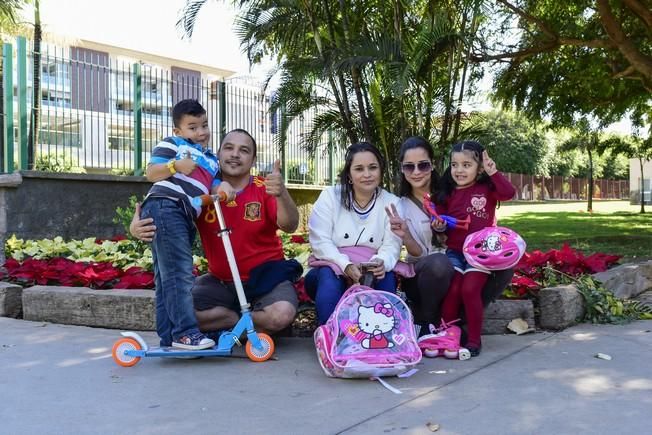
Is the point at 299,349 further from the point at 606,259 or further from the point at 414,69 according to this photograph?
the point at 414,69

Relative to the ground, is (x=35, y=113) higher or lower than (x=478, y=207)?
higher

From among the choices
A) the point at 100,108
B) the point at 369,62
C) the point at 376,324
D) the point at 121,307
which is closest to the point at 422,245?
the point at 376,324

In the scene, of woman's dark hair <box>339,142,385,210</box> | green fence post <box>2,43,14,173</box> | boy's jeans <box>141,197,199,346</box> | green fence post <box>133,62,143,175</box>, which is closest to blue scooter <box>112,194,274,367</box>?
boy's jeans <box>141,197,199,346</box>

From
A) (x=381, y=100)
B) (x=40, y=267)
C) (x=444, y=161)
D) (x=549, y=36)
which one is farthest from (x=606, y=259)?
(x=549, y=36)

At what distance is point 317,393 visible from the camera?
118 inches

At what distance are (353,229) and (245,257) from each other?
2.27ft

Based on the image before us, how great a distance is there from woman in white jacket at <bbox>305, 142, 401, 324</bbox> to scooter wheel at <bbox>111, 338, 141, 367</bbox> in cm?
107

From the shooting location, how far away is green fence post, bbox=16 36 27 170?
8.12m

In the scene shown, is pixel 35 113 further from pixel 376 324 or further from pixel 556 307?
pixel 556 307

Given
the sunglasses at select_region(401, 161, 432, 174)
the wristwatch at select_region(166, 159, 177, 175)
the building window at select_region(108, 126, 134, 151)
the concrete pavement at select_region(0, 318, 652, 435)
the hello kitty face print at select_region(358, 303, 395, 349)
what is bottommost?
the concrete pavement at select_region(0, 318, 652, 435)

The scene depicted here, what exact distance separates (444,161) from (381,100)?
119 cm

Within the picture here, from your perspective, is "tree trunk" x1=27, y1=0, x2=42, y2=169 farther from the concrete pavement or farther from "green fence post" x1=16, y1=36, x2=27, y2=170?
the concrete pavement

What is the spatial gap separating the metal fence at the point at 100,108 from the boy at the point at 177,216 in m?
5.55

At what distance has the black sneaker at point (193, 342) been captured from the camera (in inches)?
134
